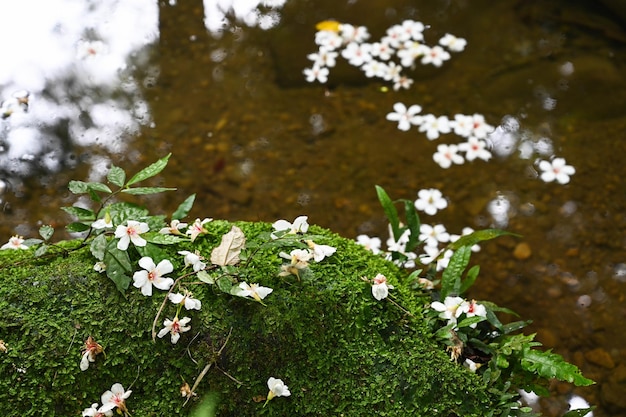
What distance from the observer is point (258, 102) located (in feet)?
13.4

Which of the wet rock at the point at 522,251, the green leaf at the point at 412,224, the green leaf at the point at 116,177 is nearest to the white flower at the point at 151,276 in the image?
the green leaf at the point at 116,177

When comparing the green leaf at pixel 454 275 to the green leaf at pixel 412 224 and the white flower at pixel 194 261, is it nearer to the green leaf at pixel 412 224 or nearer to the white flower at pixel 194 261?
the green leaf at pixel 412 224

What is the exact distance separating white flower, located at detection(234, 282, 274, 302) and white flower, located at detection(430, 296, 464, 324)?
661mm

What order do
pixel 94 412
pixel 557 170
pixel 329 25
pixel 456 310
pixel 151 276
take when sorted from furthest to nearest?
pixel 329 25
pixel 557 170
pixel 456 310
pixel 151 276
pixel 94 412

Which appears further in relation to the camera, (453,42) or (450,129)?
(453,42)

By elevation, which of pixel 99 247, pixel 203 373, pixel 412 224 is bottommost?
pixel 412 224

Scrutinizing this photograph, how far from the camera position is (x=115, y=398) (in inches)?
76.4

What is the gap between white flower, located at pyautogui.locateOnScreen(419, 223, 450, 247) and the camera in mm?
3449

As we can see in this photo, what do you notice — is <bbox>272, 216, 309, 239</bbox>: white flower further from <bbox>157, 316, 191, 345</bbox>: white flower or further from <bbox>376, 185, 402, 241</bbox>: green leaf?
<bbox>376, 185, 402, 241</bbox>: green leaf

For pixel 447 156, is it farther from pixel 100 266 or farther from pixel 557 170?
pixel 100 266

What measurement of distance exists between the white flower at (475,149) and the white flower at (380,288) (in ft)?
6.49

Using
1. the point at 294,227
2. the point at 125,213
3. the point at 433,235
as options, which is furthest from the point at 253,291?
the point at 433,235

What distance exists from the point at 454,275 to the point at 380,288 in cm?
56

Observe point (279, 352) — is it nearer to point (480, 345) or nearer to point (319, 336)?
point (319, 336)
